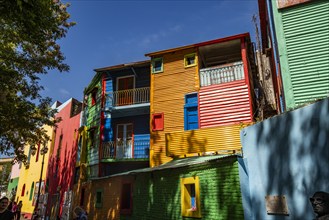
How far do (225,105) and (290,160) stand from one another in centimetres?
852

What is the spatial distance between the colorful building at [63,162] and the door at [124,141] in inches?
187

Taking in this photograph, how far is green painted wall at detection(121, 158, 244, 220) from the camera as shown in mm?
7455

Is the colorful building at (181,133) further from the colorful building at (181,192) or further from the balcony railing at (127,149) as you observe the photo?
the balcony railing at (127,149)

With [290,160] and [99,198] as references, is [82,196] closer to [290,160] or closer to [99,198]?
[99,198]

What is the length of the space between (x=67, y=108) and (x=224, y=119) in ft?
52.0

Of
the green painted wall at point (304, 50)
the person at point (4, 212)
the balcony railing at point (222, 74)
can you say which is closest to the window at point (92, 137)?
the balcony railing at point (222, 74)

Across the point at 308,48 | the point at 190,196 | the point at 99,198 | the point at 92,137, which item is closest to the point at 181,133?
the point at 190,196

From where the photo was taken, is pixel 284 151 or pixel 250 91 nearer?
pixel 284 151

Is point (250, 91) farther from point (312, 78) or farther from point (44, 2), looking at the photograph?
point (44, 2)

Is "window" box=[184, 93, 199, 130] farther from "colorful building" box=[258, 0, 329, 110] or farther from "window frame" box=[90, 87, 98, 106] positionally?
"window frame" box=[90, 87, 98, 106]

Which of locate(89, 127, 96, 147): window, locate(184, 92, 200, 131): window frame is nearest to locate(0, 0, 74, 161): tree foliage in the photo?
locate(89, 127, 96, 147): window

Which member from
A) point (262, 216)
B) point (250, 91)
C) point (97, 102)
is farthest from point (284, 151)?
point (97, 102)

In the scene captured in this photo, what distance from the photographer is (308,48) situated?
28.7 feet

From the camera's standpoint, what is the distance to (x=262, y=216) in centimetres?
625
